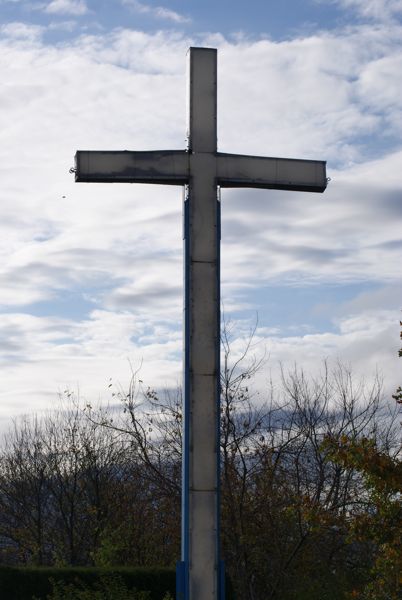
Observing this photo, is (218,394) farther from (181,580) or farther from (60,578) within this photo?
(60,578)

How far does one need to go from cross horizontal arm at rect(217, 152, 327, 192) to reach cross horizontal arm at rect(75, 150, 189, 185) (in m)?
0.47

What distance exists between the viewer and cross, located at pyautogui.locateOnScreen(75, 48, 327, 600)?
10.3 meters

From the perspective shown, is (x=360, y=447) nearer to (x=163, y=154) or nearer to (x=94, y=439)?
(x=163, y=154)

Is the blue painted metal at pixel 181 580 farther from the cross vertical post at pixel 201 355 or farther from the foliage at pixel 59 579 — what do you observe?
Answer: the foliage at pixel 59 579

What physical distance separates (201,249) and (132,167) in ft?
4.03

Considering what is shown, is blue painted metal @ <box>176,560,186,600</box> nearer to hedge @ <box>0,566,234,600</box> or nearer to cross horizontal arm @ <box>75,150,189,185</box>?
cross horizontal arm @ <box>75,150,189,185</box>

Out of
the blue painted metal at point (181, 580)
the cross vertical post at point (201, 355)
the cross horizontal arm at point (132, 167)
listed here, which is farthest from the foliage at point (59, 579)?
the cross horizontal arm at point (132, 167)

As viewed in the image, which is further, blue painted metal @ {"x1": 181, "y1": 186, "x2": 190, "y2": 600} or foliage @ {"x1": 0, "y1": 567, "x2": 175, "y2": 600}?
foliage @ {"x1": 0, "y1": 567, "x2": 175, "y2": 600}

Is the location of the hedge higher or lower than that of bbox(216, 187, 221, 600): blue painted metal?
lower

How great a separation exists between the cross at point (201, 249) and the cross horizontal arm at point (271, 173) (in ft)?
0.04

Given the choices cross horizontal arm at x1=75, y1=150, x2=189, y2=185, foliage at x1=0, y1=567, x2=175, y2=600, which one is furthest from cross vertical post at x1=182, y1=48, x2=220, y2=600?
foliage at x1=0, y1=567, x2=175, y2=600

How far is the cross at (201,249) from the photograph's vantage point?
1030cm

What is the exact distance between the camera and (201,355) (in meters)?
10.6

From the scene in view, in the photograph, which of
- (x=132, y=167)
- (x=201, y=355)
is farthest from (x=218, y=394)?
(x=132, y=167)
